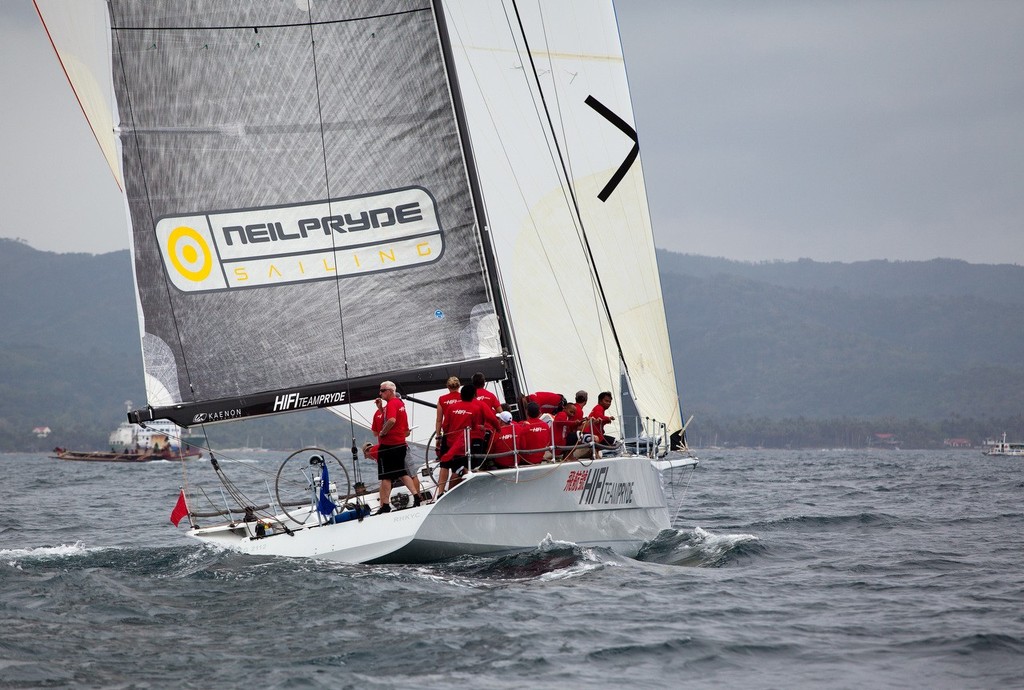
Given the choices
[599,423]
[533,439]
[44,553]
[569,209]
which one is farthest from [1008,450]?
[44,553]

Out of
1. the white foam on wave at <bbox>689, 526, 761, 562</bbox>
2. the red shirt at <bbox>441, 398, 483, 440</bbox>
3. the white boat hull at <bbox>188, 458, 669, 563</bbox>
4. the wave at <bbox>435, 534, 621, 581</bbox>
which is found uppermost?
the red shirt at <bbox>441, 398, 483, 440</bbox>

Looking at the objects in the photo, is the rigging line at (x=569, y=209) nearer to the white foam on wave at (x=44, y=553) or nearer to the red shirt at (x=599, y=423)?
the red shirt at (x=599, y=423)

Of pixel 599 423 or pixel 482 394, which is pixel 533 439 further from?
pixel 599 423

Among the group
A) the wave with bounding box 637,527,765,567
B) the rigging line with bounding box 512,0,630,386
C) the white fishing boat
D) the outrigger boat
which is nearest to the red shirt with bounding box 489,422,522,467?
the wave with bounding box 637,527,765,567

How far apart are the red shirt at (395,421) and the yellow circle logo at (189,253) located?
7.43ft

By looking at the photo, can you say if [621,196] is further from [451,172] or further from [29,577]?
[29,577]

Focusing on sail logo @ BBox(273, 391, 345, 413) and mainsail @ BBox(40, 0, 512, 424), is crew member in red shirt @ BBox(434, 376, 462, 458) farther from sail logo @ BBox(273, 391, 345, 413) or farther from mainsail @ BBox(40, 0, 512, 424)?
sail logo @ BBox(273, 391, 345, 413)

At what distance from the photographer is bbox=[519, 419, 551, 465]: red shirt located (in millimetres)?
11172

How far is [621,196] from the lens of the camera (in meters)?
15.0

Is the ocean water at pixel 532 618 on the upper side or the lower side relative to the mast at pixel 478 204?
lower

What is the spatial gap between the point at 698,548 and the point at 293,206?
19.2ft

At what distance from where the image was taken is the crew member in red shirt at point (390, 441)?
1067 cm

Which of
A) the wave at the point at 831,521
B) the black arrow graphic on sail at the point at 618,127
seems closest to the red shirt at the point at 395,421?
the black arrow graphic on sail at the point at 618,127

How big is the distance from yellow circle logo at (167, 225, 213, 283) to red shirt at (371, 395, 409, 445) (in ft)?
7.43
